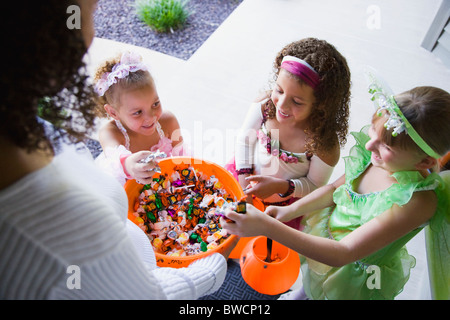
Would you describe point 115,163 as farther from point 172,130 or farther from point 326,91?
point 326,91

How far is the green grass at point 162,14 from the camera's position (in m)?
2.90

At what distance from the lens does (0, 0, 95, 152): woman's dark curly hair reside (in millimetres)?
461

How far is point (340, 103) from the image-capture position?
51.6 inches

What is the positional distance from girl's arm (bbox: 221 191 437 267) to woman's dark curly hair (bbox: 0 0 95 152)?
566 mm

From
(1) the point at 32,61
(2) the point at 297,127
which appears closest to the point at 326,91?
(2) the point at 297,127

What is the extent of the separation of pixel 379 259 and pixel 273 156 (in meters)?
0.60

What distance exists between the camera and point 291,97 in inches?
48.9

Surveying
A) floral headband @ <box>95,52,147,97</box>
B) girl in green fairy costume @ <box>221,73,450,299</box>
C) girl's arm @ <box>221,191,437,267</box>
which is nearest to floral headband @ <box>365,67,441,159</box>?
girl in green fairy costume @ <box>221,73,450,299</box>

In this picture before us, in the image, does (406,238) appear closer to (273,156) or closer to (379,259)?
(379,259)

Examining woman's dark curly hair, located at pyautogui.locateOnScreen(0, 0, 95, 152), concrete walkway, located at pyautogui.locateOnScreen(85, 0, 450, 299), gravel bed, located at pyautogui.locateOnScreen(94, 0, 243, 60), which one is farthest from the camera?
gravel bed, located at pyautogui.locateOnScreen(94, 0, 243, 60)

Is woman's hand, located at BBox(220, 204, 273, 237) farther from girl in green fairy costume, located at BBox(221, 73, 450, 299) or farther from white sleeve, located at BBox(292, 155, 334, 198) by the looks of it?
white sleeve, located at BBox(292, 155, 334, 198)

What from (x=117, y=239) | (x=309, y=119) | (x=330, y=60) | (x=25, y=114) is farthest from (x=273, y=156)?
(x=25, y=114)

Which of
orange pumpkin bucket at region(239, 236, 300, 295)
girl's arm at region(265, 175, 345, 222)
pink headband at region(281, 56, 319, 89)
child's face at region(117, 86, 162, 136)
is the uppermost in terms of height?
pink headband at region(281, 56, 319, 89)

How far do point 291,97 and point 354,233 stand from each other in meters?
0.54
